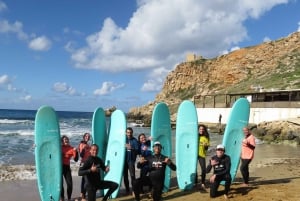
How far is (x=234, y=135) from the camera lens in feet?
29.3

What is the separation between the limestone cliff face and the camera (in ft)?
220

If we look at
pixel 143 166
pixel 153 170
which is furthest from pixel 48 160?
pixel 153 170

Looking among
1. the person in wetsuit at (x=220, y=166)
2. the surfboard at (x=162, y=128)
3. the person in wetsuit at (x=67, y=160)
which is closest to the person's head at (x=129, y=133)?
the surfboard at (x=162, y=128)

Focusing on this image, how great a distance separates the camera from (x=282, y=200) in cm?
710

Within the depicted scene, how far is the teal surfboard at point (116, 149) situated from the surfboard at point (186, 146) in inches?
55.5

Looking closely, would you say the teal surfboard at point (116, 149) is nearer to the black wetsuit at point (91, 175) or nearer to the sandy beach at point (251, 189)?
the sandy beach at point (251, 189)

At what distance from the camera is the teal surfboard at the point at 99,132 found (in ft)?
29.5

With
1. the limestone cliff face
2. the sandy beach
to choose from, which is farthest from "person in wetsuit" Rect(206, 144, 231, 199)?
the limestone cliff face

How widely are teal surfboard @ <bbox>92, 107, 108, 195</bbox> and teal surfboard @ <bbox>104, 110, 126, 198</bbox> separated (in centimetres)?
24

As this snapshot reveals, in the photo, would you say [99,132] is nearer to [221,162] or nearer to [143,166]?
[143,166]

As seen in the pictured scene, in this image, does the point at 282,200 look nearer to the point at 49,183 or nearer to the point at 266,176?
the point at 266,176

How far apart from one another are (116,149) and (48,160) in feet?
5.06

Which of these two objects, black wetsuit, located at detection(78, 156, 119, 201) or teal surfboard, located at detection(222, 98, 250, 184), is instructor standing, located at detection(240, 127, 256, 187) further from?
black wetsuit, located at detection(78, 156, 119, 201)

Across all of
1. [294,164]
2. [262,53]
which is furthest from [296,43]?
[294,164]
